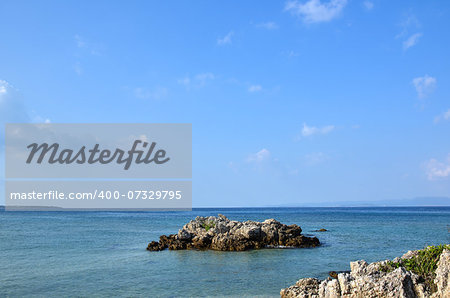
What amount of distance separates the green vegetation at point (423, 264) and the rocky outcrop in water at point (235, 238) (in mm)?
18103

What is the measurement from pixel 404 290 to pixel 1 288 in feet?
64.5

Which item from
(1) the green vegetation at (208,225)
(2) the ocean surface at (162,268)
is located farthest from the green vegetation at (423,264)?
(1) the green vegetation at (208,225)

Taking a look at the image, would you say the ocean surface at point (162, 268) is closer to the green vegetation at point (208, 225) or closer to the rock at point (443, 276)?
the green vegetation at point (208, 225)

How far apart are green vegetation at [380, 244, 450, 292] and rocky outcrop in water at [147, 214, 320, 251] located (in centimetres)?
1810

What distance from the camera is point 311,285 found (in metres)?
15.6

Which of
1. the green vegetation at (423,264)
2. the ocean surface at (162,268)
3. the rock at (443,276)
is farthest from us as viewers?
the ocean surface at (162,268)

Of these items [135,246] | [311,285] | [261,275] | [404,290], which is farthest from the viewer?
[135,246]

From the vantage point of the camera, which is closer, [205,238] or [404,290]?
[404,290]

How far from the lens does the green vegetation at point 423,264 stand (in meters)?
13.8

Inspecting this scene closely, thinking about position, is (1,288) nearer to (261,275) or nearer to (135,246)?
(261,275)

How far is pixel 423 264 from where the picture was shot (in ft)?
46.8

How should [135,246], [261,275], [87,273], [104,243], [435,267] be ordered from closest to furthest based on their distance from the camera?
1. [435,267]
2. [261,275]
3. [87,273]
4. [135,246]
5. [104,243]

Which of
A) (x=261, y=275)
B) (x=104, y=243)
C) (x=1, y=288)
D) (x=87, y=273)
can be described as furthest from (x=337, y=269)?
(x=104, y=243)

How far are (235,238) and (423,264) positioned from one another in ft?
66.2
